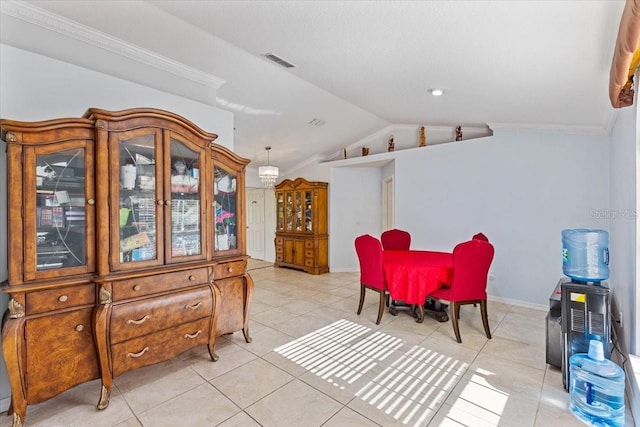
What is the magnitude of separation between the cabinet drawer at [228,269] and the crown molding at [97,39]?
2016mm

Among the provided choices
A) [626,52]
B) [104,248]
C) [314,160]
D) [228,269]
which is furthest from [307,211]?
[626,52]

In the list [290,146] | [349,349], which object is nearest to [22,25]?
[349,349]

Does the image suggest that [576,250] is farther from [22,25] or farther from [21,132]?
[22,25]

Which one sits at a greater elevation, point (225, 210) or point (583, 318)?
point (225, 210)

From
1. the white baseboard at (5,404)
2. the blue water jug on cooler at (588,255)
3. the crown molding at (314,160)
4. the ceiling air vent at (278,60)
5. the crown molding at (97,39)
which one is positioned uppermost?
the ceiling air vent at (278,60)

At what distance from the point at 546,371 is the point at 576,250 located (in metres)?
1.02

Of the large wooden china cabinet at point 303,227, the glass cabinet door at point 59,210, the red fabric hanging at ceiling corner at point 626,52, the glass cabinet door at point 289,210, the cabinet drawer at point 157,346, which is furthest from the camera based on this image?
the glass cabinet door at point 289,210

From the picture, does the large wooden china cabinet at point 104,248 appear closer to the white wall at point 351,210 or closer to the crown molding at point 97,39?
the crown molding at point 97,39

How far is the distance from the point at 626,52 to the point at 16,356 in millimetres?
3558

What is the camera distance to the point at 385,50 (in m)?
2.57

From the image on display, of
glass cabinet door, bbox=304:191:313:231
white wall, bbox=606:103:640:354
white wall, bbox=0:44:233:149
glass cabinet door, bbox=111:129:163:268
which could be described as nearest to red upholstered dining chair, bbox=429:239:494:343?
white wall, bbox=606:103:640:354

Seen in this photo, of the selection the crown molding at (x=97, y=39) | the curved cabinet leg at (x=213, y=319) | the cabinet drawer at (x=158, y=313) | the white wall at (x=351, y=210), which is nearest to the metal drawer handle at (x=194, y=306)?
the cabinet drawer at (x=158, y=313)

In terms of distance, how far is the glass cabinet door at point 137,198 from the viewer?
213cm

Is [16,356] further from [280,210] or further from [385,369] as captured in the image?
[280,210]
